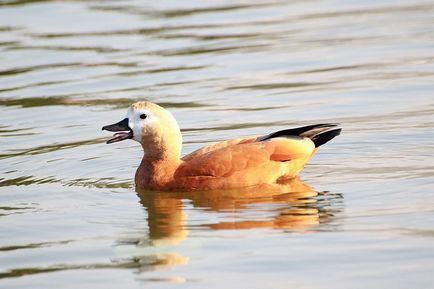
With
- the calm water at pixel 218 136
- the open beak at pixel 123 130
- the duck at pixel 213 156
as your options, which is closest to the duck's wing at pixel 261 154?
the duck at pixel 213 156

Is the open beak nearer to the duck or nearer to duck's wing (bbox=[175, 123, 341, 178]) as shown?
the duck

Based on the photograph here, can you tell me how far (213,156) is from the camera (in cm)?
1198

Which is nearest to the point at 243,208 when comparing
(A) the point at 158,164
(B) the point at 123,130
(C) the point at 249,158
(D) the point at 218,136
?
(C) the point at 249,158

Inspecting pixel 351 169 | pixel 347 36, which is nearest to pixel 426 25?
pixel 347 36

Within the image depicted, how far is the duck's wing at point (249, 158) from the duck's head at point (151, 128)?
11.1 inches

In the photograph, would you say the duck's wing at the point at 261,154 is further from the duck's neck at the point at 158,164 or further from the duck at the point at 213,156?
the duck's neck at the point at 158,164

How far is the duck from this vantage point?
1197 centimetres

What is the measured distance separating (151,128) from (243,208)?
1541 millimetres

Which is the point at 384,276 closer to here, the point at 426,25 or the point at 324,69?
the point at 324,69

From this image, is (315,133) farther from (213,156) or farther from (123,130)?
(123,130)

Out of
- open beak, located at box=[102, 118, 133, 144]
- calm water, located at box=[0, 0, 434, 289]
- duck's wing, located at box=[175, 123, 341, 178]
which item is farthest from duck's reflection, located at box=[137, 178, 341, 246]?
open beak, located at box=[102, 118, 133, 144]

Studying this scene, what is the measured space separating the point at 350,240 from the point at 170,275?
1.53m

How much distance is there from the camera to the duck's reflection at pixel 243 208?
→ 34.2 feet

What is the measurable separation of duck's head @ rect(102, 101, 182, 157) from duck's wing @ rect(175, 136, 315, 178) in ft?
0.93
